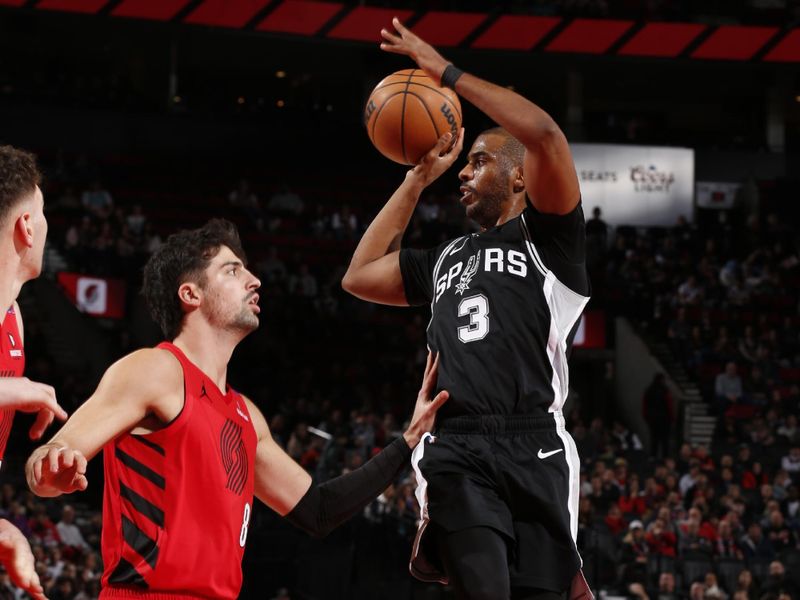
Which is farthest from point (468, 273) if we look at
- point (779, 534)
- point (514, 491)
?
point (779, 534)

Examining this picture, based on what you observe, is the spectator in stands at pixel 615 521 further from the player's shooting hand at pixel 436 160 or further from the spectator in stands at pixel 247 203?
the spectator in stands at pixel 247 203

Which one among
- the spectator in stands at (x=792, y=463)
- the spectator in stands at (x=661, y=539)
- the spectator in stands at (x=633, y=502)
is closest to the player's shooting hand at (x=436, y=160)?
the spectator in stands at (x=661, y=539)

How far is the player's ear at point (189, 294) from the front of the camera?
453 centimetres

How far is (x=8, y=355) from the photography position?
163 inches

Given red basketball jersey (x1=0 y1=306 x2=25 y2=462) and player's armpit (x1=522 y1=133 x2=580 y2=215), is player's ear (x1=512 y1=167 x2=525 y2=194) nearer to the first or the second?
player's armpit (x1=522 y1=133 x2=580 y2=215)

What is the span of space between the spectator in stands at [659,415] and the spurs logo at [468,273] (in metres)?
16.1

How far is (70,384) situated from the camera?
17.1 m

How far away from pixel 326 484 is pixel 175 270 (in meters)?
1.07

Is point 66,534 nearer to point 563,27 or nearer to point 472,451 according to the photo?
point 472,451

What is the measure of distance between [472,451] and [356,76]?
2777 cm

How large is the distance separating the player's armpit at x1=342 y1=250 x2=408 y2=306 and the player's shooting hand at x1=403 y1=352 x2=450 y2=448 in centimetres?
48

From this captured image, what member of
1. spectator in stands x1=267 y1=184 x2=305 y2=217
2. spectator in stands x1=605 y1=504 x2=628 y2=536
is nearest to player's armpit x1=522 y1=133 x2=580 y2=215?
spectator in stands x1=605 y1=504 x2=628 y2=536

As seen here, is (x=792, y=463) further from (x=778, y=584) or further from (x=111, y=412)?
(x=111, y=412)

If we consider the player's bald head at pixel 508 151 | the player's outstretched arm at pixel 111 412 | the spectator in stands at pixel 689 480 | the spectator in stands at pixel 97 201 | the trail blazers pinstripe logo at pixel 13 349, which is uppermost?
the spectator in stands at pixel 97 201
